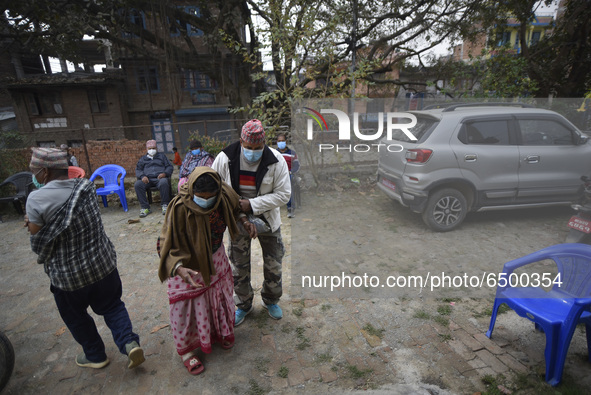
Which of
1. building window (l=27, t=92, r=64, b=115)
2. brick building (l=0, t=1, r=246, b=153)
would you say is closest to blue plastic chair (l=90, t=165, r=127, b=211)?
brick building (l=0, t=1, r=246, b=153)

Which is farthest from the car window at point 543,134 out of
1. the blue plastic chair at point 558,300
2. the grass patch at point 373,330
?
the grass patch at point 373,330

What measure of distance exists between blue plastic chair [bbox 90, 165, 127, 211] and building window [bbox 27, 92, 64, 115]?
1464 centimetres

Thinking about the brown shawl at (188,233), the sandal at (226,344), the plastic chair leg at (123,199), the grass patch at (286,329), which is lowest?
the grass patch at (286,329)

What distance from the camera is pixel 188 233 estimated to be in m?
2.09

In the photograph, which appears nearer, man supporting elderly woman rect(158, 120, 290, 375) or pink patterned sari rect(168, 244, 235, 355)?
man supporting elderly woman rect(158, 120, 290, 375)

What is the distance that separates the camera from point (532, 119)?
262 centimetres

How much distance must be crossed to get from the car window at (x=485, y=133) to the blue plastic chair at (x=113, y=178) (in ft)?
19.0

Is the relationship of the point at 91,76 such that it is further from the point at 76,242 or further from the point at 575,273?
the point at 575,273

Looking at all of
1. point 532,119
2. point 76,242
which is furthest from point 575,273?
point 76,242

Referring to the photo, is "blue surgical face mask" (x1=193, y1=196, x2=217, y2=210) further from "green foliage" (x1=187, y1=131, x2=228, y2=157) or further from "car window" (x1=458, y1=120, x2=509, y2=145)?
"green foliage" (x1=187, y1=131, x2=228, y2=157)

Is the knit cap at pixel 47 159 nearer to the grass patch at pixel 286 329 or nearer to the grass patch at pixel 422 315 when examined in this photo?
the grass patch at pixel 286 329

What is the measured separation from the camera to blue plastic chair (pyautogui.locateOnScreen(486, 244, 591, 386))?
198 cm

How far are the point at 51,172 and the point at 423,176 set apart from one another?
292cm

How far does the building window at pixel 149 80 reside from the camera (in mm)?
16500
